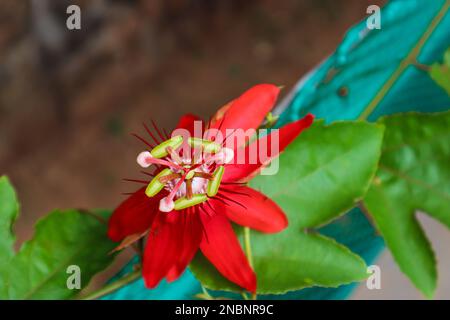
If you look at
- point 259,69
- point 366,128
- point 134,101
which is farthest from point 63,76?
point 366,128

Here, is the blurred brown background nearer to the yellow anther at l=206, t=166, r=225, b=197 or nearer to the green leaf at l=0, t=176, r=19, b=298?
the green leaf at l=0, t=176, r=19, b=298

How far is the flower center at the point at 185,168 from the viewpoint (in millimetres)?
417

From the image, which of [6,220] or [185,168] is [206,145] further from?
[6,220]

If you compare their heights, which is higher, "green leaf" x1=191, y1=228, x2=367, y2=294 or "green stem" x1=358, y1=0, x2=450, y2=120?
"green stem" x1=358, y1=0, x2=450, y2=120

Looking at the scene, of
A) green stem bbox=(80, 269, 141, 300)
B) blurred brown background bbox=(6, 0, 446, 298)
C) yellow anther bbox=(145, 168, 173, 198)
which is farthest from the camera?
blurred brown background bbox=(6, 0, 446, 298)

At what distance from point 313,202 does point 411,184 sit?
0.36ft

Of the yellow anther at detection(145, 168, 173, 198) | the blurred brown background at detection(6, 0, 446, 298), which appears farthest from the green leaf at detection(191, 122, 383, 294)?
the blurred brown background at detection(6, 0, 446, 298)

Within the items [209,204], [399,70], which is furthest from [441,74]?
[209,204]

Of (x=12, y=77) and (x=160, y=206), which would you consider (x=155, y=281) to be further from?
(x=12, y=77)

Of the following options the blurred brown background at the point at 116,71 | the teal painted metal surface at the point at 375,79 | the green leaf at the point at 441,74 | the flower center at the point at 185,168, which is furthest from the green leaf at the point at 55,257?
the blurred brown background at the point at 116,71

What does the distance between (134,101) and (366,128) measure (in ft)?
3.37

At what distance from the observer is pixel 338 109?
0.62 meters

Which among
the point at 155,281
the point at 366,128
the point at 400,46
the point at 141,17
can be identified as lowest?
the point at 155,281

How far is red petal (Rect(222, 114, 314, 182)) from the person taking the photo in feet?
1.44
